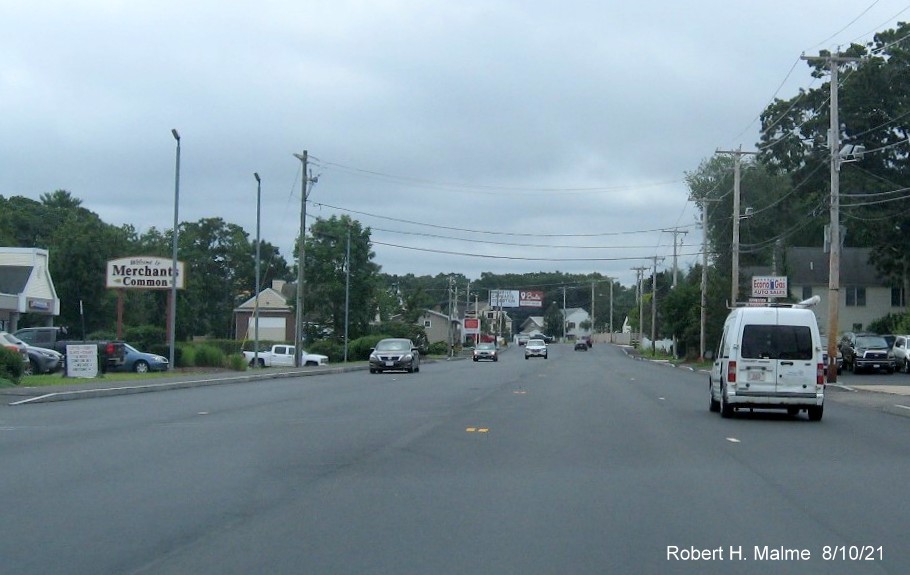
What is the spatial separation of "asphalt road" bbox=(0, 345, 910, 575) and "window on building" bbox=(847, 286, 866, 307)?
58.9 meters

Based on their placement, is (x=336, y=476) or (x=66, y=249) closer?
(x=336, y=476)

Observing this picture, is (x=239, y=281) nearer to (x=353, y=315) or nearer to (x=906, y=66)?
(x=353, y=315)

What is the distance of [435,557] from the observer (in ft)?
27.5

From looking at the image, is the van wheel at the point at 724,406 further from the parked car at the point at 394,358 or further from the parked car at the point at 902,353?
the parked car at the point at 902,353

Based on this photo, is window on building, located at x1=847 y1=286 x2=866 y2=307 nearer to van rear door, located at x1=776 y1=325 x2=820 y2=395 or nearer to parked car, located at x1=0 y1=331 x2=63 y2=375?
parked car, located at x1=0 y1=331 x2=63 y2=375

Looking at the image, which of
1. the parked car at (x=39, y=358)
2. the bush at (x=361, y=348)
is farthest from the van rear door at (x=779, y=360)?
the bush at (x=361, y=348)

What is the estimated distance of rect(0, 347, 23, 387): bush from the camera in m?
29.3

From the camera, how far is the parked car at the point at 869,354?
47.9 metres

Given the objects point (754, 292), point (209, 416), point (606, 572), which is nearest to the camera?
point (606, 572)

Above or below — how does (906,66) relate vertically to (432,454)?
above

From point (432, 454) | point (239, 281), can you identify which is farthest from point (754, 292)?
point (239, 281)

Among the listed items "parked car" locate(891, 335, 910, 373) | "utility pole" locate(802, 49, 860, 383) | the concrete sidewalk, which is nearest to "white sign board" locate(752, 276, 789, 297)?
"parked car" locate(891, 335, 910, 373)

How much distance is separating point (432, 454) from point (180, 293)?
3187 inches

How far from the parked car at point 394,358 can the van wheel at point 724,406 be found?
1003 inches
